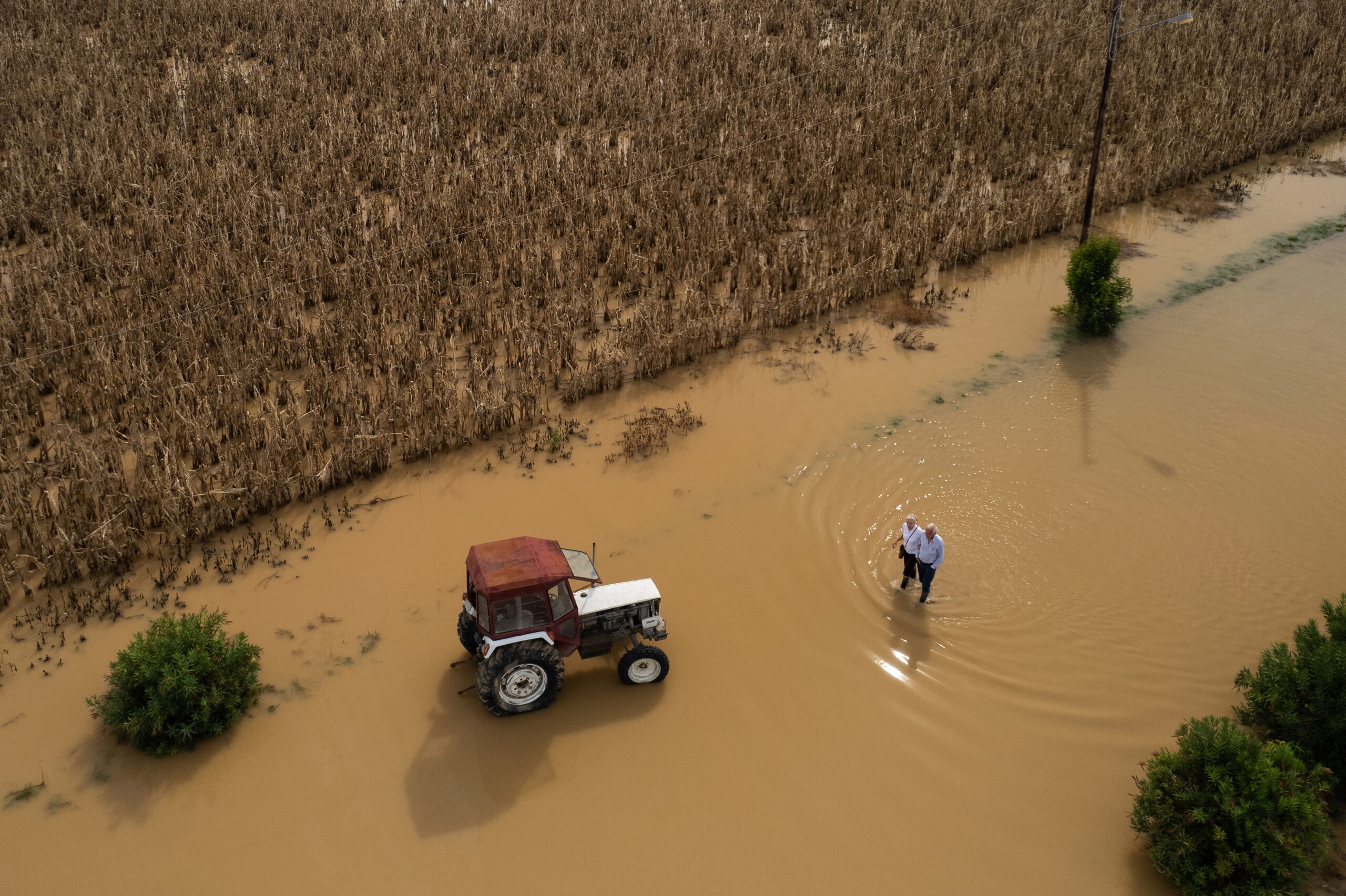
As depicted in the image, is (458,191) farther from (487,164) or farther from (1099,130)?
(1099,130)

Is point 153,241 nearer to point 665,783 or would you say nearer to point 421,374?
point 421,374

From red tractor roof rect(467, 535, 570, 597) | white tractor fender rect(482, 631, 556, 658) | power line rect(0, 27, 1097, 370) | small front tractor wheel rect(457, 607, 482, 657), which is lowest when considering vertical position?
small front tractor wheel rect(457, 607, 482, 657)

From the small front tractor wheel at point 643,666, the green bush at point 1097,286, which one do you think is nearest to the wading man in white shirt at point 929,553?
the small front tractor wheel at point 643,666

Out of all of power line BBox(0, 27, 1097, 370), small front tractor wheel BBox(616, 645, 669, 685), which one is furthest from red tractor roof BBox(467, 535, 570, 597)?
power line BBox(0, 27, 1097, 370)

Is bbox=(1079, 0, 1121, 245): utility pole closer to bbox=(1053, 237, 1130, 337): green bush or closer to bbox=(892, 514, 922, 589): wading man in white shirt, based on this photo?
bbox=(1053, 237, 1130, 337): green bush

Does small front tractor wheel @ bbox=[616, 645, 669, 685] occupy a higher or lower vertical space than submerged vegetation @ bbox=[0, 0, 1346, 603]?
lower

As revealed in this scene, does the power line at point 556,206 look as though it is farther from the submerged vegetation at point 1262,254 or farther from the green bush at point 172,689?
the submerged vegetation at point 1262,254

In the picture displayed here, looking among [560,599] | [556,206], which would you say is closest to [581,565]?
[560,599]
